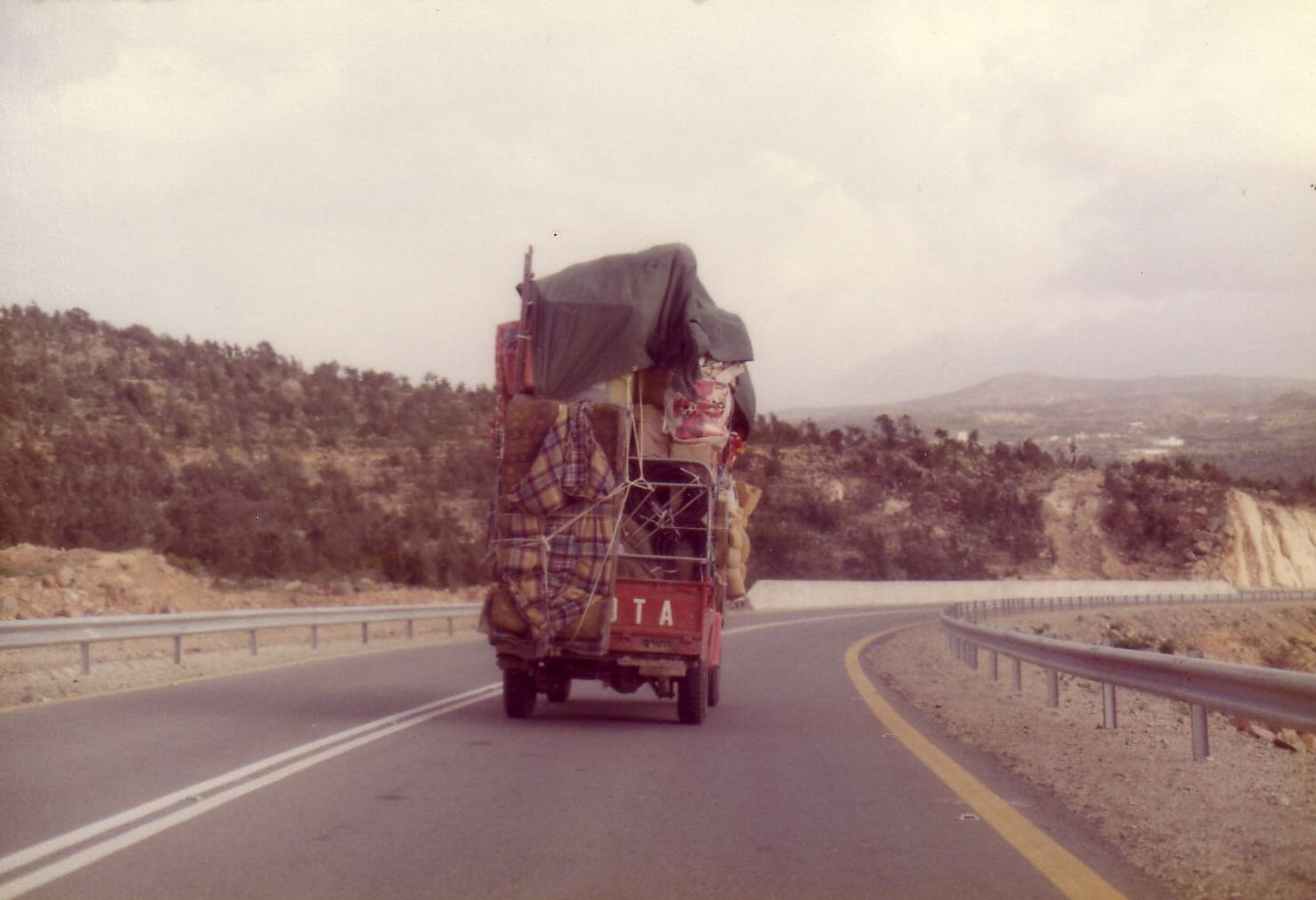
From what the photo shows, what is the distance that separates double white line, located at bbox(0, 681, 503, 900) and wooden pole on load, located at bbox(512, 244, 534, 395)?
320 centimetres

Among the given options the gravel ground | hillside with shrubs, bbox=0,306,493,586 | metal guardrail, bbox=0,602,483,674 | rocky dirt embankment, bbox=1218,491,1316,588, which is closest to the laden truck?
the gravel ground

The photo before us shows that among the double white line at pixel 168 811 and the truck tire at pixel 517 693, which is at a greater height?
the truck tire at pixel 517 693

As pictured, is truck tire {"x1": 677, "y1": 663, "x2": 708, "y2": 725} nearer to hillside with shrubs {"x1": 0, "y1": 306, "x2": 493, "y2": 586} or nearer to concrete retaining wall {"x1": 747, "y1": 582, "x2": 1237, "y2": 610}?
hillside with shrubs {"x1": 0, "y1": 306, "x2": 493, "y2": 586}

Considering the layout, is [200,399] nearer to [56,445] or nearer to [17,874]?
[56,445]

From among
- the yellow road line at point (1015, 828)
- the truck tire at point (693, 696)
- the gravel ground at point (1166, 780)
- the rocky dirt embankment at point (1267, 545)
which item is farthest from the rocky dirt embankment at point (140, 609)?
the rocky dirt embankment at point (1267, 545)

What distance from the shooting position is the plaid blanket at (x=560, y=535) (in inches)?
520

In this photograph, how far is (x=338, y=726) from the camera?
13.1m

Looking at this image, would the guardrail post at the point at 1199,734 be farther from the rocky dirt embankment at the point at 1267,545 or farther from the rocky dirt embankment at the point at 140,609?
the rocky dirt embankment at the point at 1267,545

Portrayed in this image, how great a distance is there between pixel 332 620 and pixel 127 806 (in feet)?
54.4

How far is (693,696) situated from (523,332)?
365 cm

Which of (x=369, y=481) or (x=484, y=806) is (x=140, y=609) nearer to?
(x=484, y=806)

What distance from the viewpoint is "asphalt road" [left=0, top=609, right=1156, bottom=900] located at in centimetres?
718

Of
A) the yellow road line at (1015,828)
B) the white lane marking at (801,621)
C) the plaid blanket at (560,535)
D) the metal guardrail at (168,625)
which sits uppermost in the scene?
the plaid blanket at (560,535)

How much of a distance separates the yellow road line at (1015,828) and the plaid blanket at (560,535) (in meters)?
3.01
